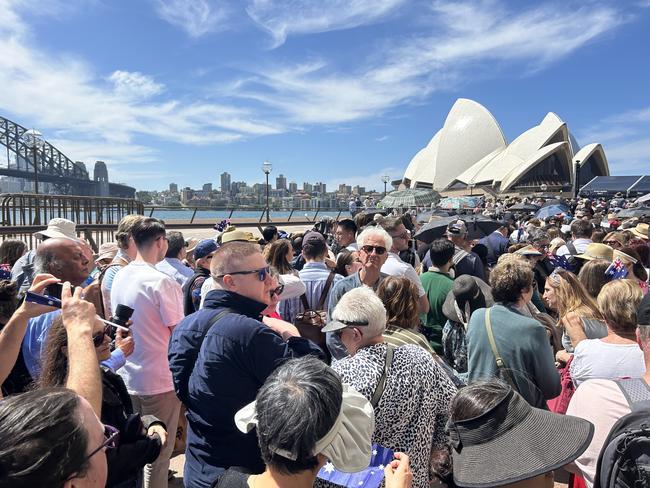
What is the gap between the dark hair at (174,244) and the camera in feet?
14.3

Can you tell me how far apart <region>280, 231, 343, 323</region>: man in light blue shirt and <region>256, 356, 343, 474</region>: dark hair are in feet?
8.38

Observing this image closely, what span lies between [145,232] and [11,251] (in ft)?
6.81

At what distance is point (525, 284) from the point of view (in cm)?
271

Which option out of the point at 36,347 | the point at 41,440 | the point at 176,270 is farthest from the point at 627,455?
the point at 176,270

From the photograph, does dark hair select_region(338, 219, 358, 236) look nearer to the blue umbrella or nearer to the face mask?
the face mask

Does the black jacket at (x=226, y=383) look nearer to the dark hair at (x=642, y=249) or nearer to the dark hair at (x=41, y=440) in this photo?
the dark hair at (x=41, y=440)

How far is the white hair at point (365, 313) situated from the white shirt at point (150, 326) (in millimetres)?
1357

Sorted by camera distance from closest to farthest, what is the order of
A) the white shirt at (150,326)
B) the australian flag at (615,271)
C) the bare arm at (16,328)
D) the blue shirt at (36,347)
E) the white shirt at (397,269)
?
1. the bare arm at (16,328)
2. the blue shirt at (36,347)
3. the white shirt at (150,326)
4. the australian flag at (615,271)
5. the white shirt at (397,269)

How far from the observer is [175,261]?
4.34 meters

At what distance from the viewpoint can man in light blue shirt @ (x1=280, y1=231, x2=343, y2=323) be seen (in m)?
3.86

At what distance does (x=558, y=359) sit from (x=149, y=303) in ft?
9.41

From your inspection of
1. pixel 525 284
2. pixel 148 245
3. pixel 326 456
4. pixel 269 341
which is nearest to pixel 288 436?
pixel 326 456

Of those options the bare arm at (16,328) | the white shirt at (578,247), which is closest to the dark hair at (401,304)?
the bare arm at (16,328)

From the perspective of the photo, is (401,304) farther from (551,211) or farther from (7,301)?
(551,211)
